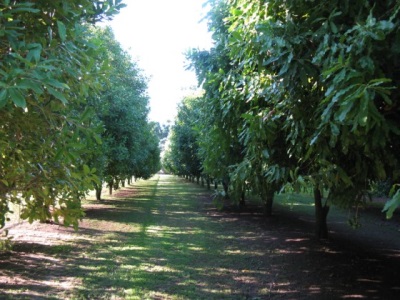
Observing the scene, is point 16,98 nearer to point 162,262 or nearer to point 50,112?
point 50,112

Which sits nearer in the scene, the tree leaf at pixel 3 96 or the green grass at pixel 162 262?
the tree leaf at pixel 3 96

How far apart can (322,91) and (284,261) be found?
6.87 m

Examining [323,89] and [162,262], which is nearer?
[323,89]

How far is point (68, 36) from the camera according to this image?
10.3ft

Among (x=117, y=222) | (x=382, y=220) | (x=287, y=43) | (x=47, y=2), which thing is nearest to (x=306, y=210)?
(x=382, y=220)

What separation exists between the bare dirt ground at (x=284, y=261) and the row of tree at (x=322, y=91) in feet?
11.2

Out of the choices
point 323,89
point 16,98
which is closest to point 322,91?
point 323,89

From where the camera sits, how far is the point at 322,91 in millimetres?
4055

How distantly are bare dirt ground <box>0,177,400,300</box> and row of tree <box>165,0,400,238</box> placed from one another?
3.43 meters

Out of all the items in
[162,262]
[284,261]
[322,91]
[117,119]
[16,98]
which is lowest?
[284,261]

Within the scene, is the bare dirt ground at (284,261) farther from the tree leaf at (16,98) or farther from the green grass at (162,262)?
the tree leaf at (16,98)

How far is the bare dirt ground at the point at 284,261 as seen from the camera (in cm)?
729

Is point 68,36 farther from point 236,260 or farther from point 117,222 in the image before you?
point 117,222

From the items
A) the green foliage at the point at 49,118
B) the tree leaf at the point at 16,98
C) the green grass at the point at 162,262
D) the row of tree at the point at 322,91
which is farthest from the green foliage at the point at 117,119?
the tree leaf at the point at 16,98
